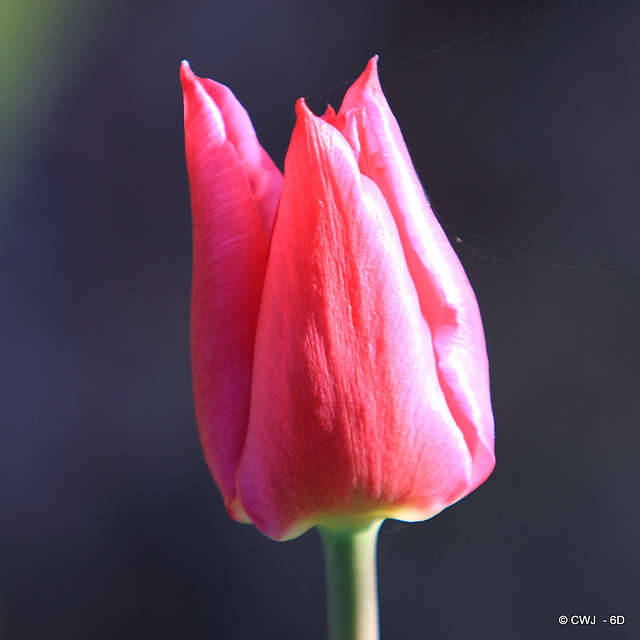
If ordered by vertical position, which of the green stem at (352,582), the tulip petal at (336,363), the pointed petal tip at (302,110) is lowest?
the green stem at (352,582)

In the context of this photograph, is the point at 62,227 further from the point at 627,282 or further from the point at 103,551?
the point at 627,282

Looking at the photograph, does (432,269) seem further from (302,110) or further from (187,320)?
(187,320)

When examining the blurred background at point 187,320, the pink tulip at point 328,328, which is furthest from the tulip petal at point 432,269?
the blurred background at point 187,320

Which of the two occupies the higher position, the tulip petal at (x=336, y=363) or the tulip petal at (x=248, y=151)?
the tulip petal at (x=248, y=151)

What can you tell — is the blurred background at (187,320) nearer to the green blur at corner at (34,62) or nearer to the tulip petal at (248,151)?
the green blur at corner at (34,62)

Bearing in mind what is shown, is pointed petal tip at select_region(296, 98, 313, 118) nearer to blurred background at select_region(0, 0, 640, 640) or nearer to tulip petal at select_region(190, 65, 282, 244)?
tulip petal at select_region(190, 65, 282, 244)

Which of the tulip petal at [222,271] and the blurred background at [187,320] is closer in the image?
the tulip petal at [222,271]

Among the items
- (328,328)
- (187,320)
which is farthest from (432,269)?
(187,320)
